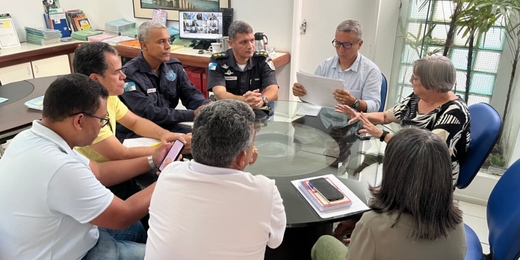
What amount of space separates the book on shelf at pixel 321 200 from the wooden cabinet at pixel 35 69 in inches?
143

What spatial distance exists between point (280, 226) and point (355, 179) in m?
0.60

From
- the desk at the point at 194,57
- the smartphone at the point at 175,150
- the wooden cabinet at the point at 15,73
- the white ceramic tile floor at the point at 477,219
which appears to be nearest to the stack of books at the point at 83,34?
the wooden cabinet at the point at 15,73

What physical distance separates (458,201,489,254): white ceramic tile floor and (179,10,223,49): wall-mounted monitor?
2.74m

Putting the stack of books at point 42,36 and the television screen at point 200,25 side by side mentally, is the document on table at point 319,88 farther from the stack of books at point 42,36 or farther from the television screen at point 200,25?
the stack of books at point 42,36

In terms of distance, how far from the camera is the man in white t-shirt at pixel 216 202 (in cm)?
107

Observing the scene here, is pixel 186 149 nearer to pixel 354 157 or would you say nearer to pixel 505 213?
pixel 354 157

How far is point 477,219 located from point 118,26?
13.5ft

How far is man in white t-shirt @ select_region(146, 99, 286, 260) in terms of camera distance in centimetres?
107

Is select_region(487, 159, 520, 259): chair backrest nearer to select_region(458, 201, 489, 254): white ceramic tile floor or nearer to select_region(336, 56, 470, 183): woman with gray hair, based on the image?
select_region(336, 56, 470, 183): woman with gray hair

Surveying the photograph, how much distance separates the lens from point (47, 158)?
1.22 meters

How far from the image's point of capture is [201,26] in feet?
13.2

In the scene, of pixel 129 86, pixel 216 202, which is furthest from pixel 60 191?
pixel 129 86

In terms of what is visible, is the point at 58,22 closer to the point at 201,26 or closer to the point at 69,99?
the point at 201,26

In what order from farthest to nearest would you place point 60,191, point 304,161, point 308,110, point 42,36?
point 42,36, point 308,110, point 304,161, point 60,191
